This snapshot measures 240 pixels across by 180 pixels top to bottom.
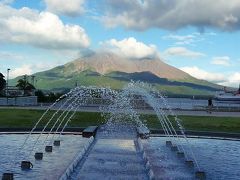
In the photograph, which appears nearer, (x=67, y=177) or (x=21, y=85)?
(x=67, y=177)

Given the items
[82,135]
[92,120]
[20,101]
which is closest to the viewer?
[82,135]

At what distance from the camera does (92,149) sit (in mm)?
19812

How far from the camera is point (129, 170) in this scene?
597 inches

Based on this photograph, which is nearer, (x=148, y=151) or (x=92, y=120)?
(x=148, y=151)

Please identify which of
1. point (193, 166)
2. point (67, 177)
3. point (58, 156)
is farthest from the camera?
point (58, 156)

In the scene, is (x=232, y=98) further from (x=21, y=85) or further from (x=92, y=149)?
(x=92, y=149)

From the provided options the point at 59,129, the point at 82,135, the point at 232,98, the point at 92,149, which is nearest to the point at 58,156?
the point at 92,149

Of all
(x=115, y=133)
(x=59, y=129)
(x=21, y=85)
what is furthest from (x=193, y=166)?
(x=21, y=85)

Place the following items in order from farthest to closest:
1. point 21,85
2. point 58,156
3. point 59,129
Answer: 1. point 21,85
2. point 59,129
3. point 58,156

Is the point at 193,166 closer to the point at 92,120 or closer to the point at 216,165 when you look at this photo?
the point at 216,165

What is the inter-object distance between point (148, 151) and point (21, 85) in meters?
114

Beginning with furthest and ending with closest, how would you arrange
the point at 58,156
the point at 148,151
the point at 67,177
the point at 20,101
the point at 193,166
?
1. the point at 20,101
2. the point at 148,151
3. the point at 58,156
4. the point at 193,166
5. the point at 67,177

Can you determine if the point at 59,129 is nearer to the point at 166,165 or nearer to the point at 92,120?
the point at 92,120

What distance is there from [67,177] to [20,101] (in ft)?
171
